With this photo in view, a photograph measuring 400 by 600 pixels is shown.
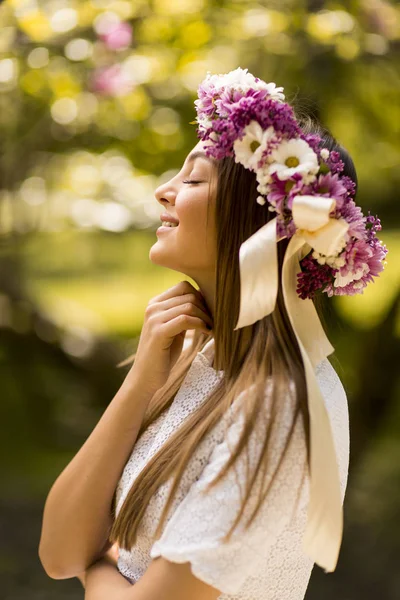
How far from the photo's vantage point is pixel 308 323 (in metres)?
1.71

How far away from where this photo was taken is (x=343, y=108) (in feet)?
15.0

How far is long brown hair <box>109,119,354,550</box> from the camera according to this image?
1532mm

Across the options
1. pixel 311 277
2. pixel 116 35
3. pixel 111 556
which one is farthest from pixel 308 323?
pixel 116 35

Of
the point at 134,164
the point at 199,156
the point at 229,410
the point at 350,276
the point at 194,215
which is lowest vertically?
the point at 134,164

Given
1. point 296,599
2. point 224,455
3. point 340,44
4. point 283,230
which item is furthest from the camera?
point 340,44

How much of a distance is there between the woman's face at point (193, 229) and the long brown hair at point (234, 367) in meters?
0.03

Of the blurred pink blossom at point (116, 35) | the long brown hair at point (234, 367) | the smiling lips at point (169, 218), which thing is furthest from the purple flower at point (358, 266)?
the blurred pink blossom at point (116, 35)

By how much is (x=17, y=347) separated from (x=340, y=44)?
3.05 metres

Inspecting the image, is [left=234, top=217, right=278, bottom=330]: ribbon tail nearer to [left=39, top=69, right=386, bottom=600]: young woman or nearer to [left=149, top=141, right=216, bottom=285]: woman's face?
[left=39, top=69, right=386, bottom=600]: young woman

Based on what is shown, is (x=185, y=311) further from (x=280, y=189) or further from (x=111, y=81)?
(x=111, y=81)

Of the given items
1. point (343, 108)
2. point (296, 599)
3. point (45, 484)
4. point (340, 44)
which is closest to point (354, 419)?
point (343, 108)

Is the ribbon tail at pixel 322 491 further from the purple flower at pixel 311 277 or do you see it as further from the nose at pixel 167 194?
the nose at pixel 167 194

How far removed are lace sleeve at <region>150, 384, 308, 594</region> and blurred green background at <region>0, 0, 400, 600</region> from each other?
6.21 feet

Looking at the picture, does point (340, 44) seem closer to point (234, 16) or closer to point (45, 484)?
point (234, 16)
